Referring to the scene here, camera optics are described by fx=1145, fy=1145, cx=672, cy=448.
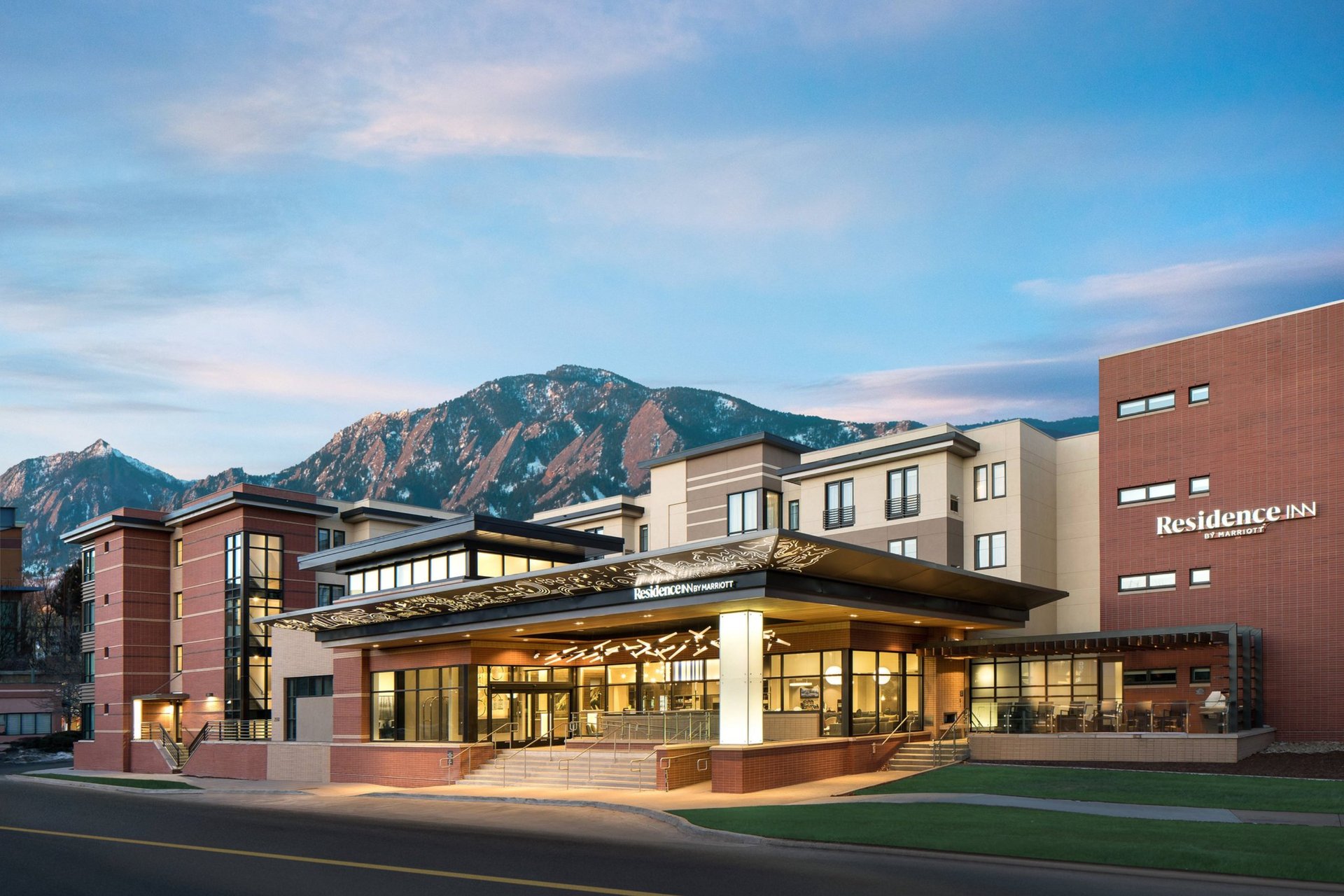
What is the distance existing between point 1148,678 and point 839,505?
1482 centimetres

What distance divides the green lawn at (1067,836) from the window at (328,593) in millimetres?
43386

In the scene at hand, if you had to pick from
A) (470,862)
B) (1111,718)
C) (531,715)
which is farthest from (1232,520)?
(470,862)

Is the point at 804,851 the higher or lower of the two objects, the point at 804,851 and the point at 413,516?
the lower

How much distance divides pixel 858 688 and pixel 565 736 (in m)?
13.0

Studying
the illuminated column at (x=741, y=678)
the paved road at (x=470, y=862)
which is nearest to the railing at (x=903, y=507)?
the illuminated column at (x=741, y=678)

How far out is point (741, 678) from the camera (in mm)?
31859

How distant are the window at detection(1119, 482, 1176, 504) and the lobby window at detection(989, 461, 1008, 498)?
14.7 feet

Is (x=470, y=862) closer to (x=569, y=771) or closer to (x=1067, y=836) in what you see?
(x=1067, y=836)

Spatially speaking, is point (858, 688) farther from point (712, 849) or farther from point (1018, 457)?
point (712, 849)

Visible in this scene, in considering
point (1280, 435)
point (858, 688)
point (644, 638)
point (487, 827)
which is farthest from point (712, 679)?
point (1280, 435)

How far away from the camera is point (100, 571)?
6844 centimetres

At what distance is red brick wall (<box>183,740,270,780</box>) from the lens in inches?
1898

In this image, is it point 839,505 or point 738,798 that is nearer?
point 738,798

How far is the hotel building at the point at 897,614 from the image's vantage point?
109 ft
